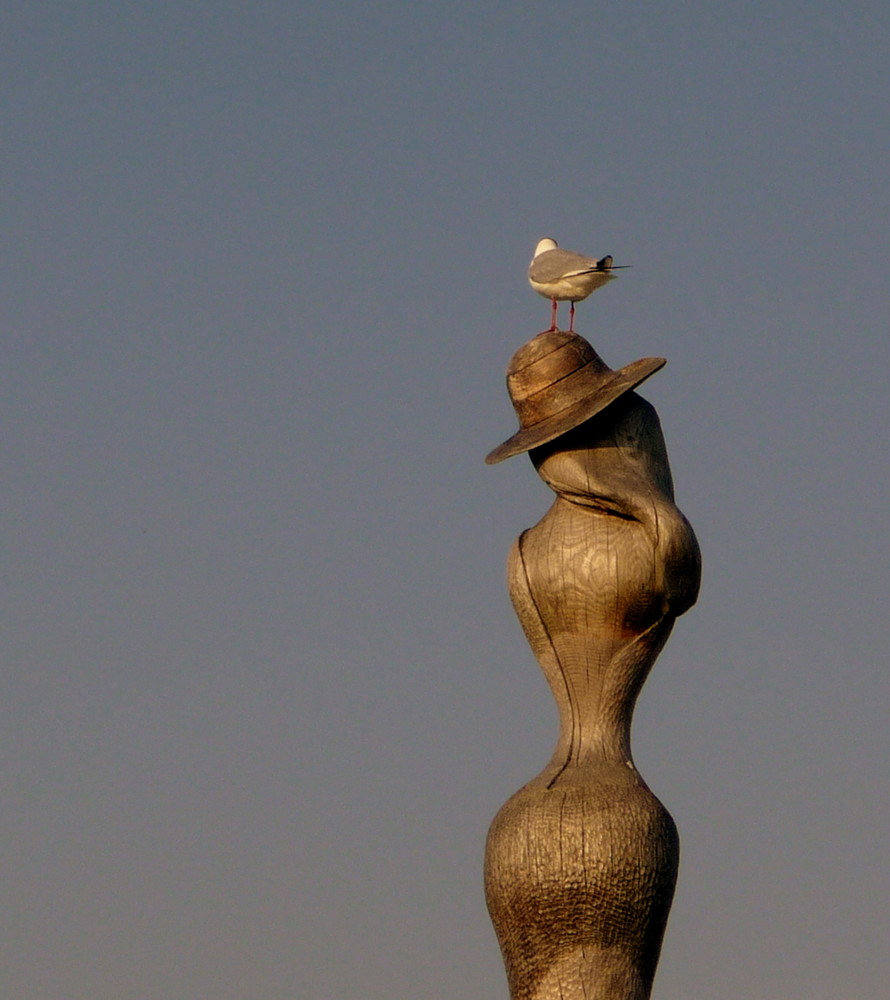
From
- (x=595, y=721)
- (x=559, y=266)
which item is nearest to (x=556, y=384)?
(x=559, y=266)

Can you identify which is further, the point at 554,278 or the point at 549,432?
the point at 554,278

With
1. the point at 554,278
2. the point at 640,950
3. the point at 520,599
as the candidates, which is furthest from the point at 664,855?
the point at 554,278

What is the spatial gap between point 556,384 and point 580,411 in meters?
0.39

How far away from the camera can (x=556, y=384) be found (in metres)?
15.4

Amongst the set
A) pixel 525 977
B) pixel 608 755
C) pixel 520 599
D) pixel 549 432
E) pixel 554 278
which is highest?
pixel 554 278

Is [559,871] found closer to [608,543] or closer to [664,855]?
[664,855]

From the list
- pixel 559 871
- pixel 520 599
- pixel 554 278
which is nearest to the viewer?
pixel 559 871

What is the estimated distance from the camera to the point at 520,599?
15195mm

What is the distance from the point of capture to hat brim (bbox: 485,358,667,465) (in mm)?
15000

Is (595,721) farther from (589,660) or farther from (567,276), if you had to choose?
(567,276)

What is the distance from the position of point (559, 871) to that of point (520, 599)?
204cm

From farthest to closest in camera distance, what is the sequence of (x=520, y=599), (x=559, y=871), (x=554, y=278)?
(x=554, y=278), (x=520, y=599), (x=559, y=871)

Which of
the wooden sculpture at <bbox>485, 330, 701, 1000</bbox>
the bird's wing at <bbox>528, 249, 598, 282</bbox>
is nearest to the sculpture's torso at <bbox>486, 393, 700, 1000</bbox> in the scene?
the wooden sculpture at <bbox>485, 330, 701, 1000</bbox>

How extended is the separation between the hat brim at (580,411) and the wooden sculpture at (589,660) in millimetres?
13
